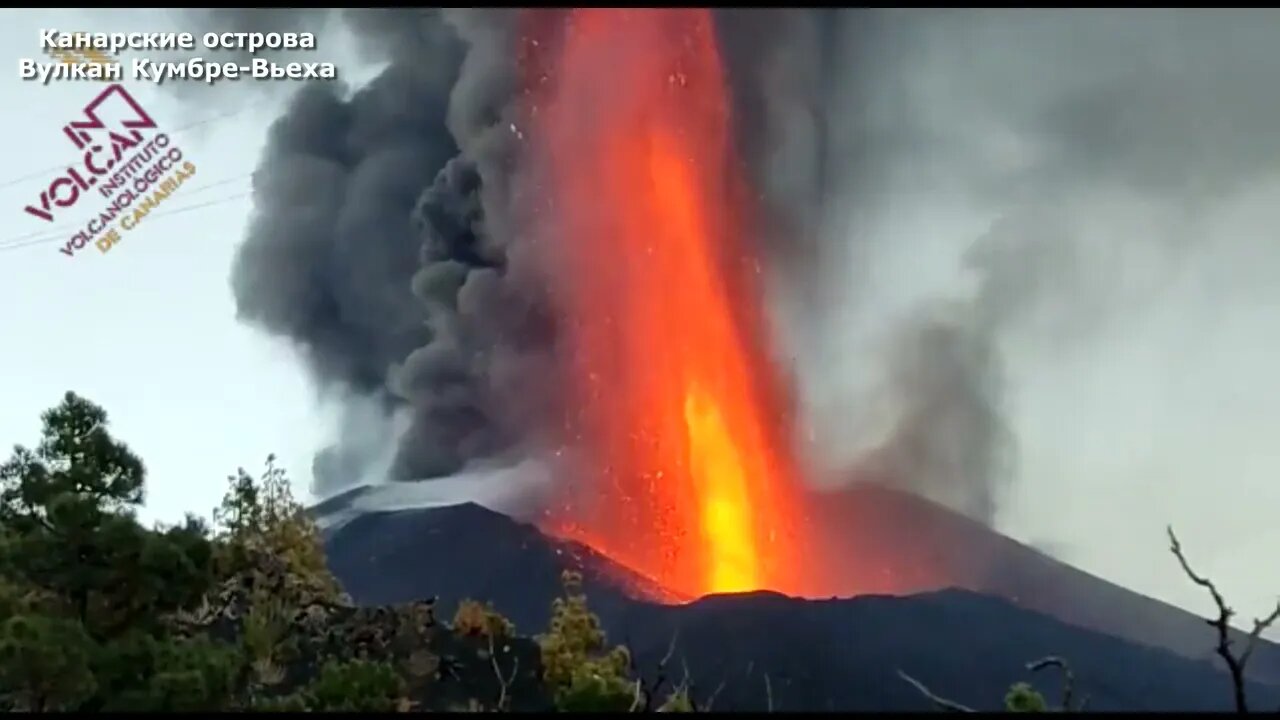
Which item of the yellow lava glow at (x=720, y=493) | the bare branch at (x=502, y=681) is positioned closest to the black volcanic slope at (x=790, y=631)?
the yellow lava glow at (x=720, y=493)

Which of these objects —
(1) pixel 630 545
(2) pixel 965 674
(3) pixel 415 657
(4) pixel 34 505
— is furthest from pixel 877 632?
(4) pixel 34 505

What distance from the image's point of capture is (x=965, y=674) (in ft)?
172

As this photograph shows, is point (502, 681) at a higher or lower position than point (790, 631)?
lower

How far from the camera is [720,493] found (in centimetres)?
6450

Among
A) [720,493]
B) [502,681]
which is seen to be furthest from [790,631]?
[502,681]

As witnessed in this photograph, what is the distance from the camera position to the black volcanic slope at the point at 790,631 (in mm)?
47625

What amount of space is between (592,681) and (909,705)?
32430 millimetres

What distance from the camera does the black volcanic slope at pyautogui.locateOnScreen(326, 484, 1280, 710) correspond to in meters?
47.6

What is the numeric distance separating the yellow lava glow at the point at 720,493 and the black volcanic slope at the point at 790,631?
241 inches

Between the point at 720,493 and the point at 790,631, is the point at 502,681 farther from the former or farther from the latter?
the point at 720,493

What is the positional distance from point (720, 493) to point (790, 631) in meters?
15.0

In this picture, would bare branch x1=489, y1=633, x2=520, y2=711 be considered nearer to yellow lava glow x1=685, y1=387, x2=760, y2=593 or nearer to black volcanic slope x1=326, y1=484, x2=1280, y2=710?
black volcanic slope x1=326, y1=484, x2=1280, y2=710

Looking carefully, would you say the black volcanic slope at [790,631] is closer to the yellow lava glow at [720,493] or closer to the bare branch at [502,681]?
the yellow lava glow at [720,493]

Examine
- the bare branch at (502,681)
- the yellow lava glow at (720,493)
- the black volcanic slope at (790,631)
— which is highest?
the yellow lava glow at (720,493)
